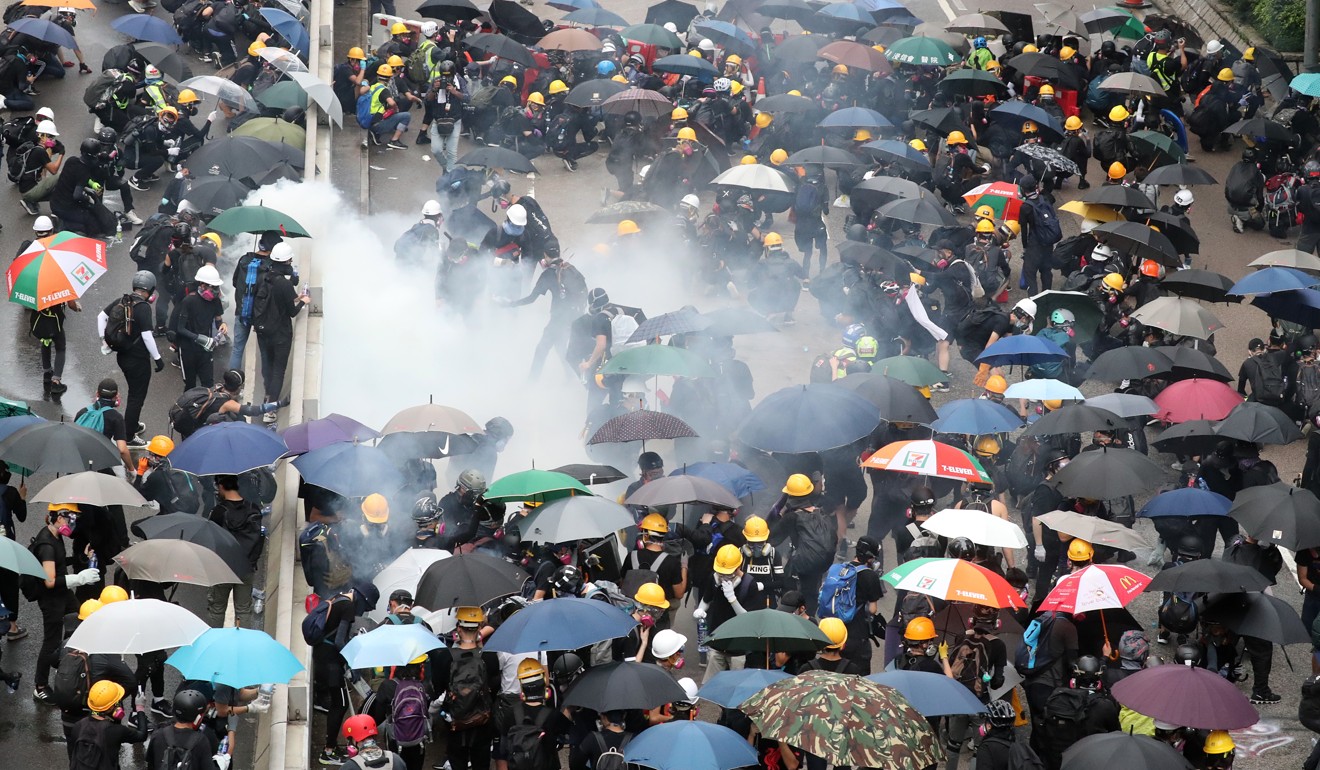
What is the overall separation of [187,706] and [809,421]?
610 cm

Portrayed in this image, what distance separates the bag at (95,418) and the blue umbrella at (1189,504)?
28.4 feet

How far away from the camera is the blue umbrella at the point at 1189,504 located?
45.9ft

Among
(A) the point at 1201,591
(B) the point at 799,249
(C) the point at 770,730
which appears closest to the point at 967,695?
(C) the point at 770,730

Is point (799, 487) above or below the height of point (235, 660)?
below

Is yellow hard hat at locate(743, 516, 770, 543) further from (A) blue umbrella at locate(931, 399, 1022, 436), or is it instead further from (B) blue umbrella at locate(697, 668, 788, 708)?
(A) blue umbrella at locate(931, 399, 1022, 436)

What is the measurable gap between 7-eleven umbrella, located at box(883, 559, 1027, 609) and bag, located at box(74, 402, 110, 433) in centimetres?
656

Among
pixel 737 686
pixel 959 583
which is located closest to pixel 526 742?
pixel 737 686

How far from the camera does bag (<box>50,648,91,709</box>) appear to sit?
35.4 feet

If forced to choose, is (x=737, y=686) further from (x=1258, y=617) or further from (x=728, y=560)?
(x=1258, y=617)

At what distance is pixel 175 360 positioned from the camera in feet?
57.1

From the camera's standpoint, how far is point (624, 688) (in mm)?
10438

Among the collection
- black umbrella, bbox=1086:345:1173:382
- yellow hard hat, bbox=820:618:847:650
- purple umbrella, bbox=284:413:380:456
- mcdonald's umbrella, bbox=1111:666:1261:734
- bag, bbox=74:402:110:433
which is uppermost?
mcdonald's umbrella, bbox=1111:666:1261:734

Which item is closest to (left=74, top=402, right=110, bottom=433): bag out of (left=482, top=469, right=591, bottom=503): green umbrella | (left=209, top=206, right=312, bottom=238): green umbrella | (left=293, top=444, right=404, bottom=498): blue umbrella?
(left=293, top=444, right=404, bottom=498): blue umbrella

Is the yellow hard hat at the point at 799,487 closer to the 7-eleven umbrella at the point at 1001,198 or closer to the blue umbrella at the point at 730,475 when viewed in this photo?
the blue umbrella at the point at 730,475
